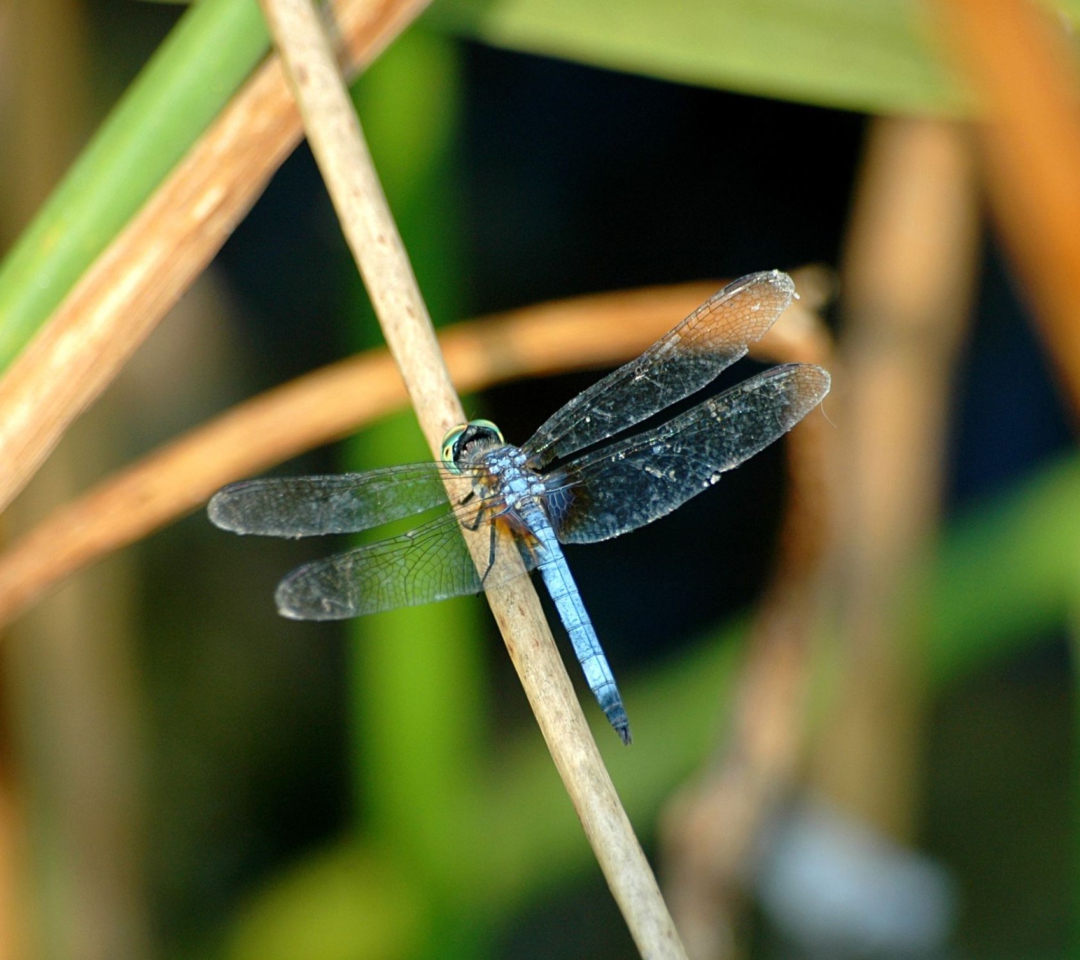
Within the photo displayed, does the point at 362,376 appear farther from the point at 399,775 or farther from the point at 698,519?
the point at 698,519

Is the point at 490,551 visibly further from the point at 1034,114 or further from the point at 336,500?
the point at 1034,114

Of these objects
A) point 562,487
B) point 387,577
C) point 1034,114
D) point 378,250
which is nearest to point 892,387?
point 562,487

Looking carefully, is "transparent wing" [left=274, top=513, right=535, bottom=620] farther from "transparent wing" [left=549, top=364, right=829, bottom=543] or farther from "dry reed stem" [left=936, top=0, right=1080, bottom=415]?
"dry reed stem" [left=936, top=0, right=1080, bottom=415]

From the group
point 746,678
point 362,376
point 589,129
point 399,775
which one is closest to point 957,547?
point 746,678

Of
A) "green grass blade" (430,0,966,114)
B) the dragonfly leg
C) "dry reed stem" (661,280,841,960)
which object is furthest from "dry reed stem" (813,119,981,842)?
the dragonfly leg

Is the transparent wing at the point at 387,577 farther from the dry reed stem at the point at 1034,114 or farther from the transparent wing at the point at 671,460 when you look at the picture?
the dry reed stem at the point at 1034,114

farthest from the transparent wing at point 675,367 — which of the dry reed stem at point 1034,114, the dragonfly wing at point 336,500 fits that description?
the dry reed stem at point 1034,114
